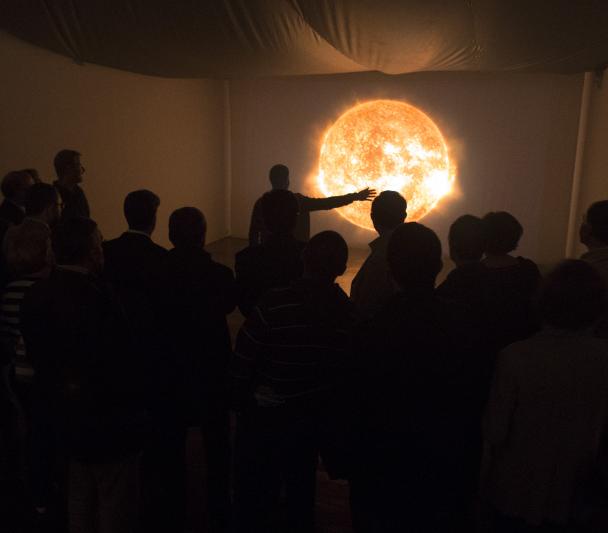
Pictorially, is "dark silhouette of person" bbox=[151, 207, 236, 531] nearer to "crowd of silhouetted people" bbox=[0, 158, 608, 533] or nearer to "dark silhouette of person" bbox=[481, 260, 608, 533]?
"crowd of silhouetted people" bbox=[0, 158, 608, 533]

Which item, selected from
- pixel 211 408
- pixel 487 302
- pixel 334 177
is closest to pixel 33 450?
pixel 211 408

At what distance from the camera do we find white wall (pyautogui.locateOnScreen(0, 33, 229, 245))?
15.2 feet

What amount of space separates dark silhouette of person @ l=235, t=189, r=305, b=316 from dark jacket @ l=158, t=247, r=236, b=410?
0.16 m

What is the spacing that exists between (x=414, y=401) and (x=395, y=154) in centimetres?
564

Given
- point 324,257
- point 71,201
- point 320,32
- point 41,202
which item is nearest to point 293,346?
point 324,257

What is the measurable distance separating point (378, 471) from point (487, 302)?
77 cm

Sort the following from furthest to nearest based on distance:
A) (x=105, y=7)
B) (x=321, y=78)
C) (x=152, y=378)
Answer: (x=321, y=78) < (x=105, y=7) < (x=152, y=378)

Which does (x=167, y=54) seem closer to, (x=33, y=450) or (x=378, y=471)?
(x=33, y=450)

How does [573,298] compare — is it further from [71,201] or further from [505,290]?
[71,201]

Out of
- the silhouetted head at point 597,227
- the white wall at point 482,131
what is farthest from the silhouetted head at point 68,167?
the white wall at point 482,131

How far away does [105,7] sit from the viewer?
13.3 ft

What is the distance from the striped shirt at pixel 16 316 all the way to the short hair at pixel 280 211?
89 centimetres

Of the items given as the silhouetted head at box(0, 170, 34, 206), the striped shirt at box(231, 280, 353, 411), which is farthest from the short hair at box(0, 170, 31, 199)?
the striped shirt at box(231, 280, 353, 411)

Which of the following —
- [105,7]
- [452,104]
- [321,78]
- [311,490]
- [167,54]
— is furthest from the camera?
[321,78]
